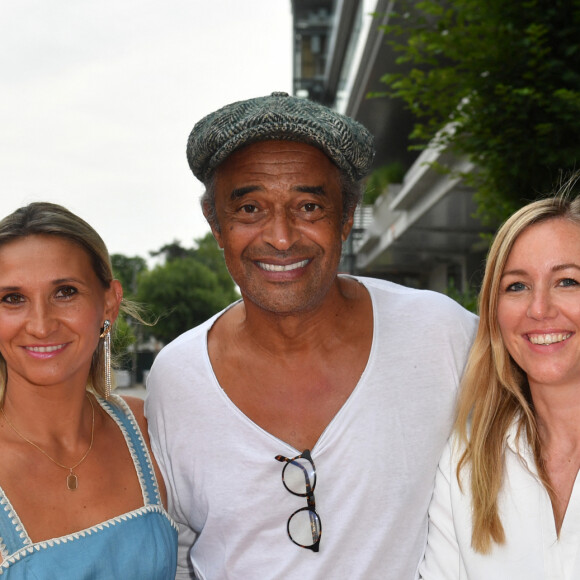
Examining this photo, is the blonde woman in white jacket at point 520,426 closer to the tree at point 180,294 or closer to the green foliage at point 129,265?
the tree at point 180,294

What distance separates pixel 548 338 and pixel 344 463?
762 millimetres

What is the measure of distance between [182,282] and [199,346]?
33951 mm

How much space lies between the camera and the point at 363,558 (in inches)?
97.9

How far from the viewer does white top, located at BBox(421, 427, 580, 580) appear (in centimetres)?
227

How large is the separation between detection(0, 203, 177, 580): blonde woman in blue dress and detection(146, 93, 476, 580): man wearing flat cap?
7.5 inches

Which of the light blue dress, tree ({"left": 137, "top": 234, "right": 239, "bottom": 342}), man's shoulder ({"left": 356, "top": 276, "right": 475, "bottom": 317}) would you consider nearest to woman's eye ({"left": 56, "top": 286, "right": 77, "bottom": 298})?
the light blue dress

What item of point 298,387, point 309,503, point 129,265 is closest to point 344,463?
point 309,503

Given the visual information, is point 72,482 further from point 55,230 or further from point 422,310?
point 422,310

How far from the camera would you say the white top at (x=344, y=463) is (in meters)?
2.50

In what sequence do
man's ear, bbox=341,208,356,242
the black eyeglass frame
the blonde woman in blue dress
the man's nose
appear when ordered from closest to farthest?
1. the blonde woman in blue dress
2. the black eyeglass frame
3. the man's nose
4. man's ear, bbox=341,208,356,242

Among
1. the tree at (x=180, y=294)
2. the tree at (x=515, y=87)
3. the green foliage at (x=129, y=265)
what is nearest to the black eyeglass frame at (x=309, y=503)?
the tree at (x=515, y=87)

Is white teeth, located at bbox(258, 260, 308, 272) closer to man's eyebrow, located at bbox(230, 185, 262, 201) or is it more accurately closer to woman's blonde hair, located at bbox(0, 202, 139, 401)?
man's eyebrow, located at bbox(230, 185, 262, 201)

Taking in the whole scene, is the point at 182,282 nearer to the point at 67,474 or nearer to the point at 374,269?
the point at 374,269

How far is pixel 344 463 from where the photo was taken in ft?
8.25
